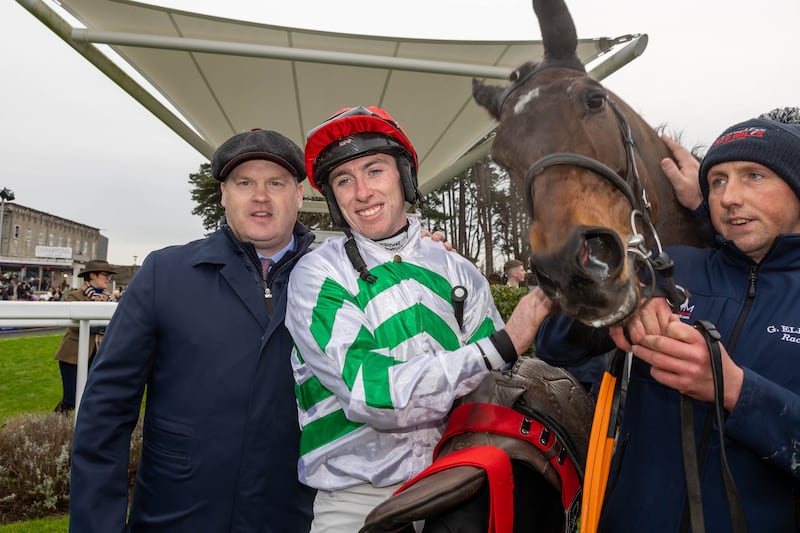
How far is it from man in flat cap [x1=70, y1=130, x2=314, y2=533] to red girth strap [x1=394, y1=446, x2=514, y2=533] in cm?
83

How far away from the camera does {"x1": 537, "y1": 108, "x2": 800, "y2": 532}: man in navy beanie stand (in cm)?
131

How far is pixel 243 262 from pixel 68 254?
228 feet

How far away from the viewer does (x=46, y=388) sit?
8.98m

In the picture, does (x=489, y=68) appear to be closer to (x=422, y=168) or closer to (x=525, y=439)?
(x=422, y=168)

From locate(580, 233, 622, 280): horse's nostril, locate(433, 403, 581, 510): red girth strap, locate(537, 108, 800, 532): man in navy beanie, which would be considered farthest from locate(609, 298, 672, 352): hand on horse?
locate(433, 403, 581, 510): red girth strap

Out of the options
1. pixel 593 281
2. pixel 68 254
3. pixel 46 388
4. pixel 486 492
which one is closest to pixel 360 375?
pixel 486 492

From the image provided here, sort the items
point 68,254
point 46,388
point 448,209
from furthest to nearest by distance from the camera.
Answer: point 68,254 → point 448,209 → point 46,388

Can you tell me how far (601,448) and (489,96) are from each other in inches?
48.1

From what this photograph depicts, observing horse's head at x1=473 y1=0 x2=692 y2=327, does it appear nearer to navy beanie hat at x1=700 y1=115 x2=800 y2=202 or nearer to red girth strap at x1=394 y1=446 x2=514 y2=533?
navy beanie hat at x1=700 y1=115 x2=800 y2=202

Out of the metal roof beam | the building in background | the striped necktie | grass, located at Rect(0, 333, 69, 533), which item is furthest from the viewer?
the building in background

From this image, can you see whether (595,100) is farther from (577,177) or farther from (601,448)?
(601,448)

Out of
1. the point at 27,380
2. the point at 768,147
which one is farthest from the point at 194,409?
the point at 27,380

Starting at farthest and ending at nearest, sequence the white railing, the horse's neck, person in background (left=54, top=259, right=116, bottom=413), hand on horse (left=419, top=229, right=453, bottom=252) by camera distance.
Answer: person in background (left=54, top=259, right=116, bottom=413) < the white railing < hand on horse (left=419, top=229, right=453, bottom=252) < the horse's neck

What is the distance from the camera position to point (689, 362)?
4.32ft
